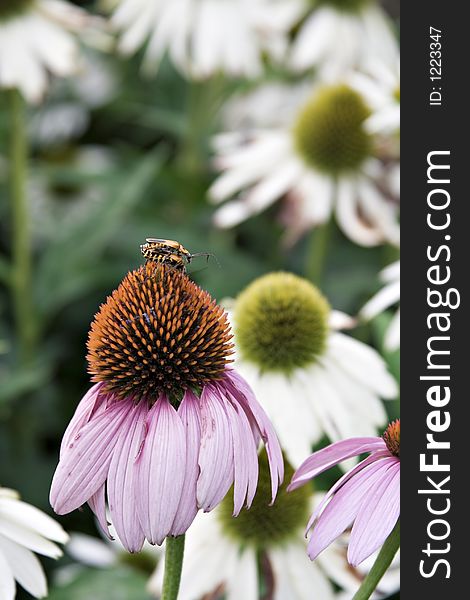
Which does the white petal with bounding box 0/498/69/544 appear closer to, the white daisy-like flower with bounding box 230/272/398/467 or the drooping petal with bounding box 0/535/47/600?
the drooping petal with bounding box 0/535/47/600

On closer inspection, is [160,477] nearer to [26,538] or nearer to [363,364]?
[26,538]

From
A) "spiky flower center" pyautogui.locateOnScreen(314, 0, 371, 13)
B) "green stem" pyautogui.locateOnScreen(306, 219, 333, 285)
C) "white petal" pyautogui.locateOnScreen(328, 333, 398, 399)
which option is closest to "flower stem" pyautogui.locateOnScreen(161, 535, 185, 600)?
"white petal" pyautogui.locateOnScreen(328, 333, 398, 399)

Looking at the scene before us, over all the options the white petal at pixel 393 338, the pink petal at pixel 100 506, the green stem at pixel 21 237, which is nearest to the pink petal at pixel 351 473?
the pink petal at pixel 100 506

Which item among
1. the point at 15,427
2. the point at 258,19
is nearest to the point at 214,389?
the point at 15,427

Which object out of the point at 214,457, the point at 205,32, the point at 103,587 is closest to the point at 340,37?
the point at 205,32

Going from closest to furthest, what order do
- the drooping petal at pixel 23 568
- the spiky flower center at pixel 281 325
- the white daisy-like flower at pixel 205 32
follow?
the drooping petal at pixel 23 568 < the spiky flower center at pixel 281 325 < the white daisy-like flower at pixel 205 32

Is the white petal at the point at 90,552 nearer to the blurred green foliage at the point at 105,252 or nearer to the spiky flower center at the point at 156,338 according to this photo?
the blurred green foliage at the point at 105,252
